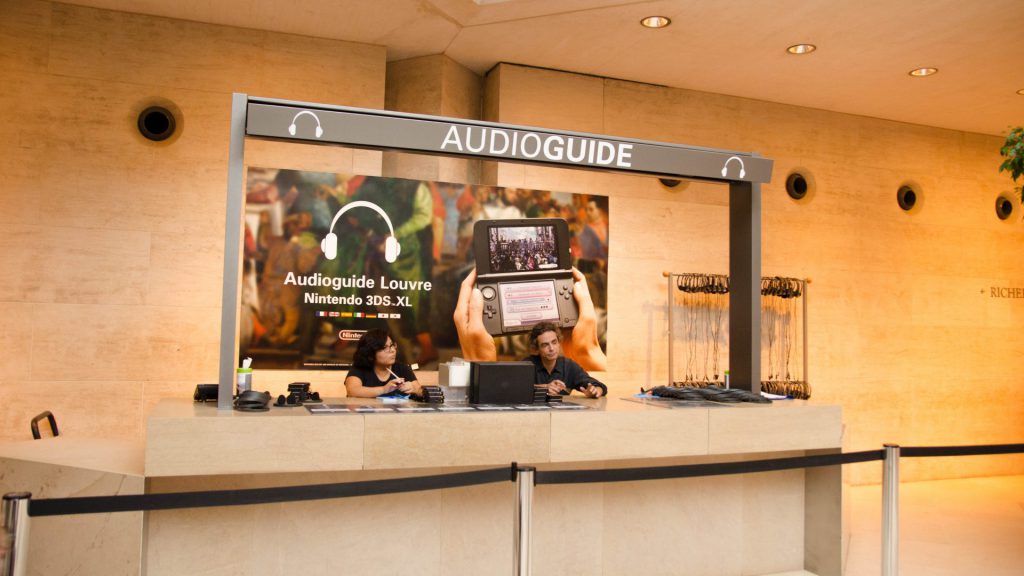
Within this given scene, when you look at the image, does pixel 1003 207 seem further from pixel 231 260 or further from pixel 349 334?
pixel 231 260

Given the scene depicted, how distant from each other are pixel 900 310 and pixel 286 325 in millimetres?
6115

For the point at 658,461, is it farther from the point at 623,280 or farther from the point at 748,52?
the point at 748,52

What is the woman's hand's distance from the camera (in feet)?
19.5

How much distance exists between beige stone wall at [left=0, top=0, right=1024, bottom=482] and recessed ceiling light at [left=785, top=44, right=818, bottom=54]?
1.20 m

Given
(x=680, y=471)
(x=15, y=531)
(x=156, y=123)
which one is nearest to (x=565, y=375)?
(x=680, y=471)

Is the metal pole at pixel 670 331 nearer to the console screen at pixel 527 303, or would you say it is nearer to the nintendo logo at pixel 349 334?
the console screen at pixel 527 303

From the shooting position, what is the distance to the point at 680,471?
10.2ft

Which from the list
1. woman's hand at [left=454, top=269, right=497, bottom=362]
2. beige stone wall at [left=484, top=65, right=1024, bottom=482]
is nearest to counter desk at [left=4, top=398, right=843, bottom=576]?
woman's hand at [left=454, top=269, right=497, bottom=362]

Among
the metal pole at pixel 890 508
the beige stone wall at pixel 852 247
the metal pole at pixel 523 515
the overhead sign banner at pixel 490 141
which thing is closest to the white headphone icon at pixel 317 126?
the overhead sign banner at pixel 490 141

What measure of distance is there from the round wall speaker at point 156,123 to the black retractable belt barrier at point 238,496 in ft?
13.2

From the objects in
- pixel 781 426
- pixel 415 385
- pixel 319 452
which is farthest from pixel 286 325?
pixel 781 426

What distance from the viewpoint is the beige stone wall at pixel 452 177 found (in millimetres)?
5441

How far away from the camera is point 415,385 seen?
4156mm

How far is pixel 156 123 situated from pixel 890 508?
5.40 m
